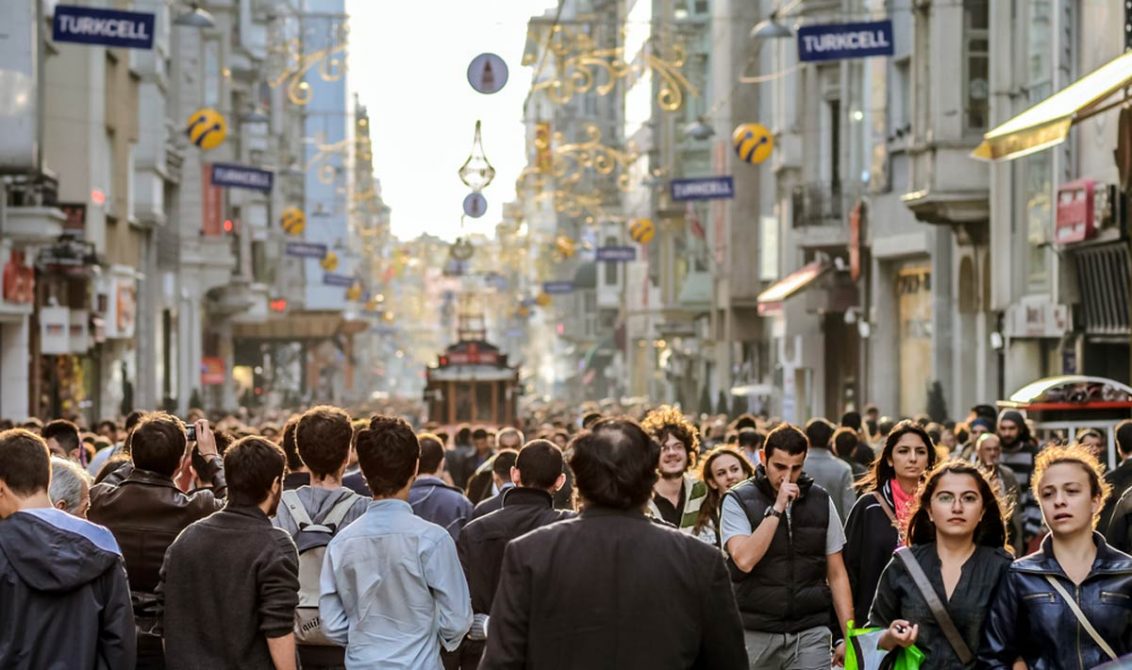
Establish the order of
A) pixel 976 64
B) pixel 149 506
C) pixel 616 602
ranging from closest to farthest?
pixel 616 602
pixel 149 506
pixel 976 64

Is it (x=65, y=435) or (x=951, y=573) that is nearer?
(x=951, y=573)

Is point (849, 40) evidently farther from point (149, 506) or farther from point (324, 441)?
point (149, 506)

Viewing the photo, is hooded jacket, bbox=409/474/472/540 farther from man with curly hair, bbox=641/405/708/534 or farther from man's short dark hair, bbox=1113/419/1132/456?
man's short dark hair, bbox=1113/419/1132/456

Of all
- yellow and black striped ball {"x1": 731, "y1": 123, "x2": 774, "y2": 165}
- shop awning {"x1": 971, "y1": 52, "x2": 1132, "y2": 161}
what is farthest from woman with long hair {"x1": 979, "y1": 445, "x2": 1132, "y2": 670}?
yellow and black striped ball {"x1": 731, "y1": 123, "x2": 774, "y2": 165}

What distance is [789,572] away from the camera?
30.7 feet

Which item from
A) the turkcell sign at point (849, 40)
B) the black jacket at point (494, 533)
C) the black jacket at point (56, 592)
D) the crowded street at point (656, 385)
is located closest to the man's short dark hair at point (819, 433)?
the crowded street at point (656, 385)

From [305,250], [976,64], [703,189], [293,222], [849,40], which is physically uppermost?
[976,64]

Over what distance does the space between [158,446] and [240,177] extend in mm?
27513

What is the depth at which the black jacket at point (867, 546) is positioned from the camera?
9844 millimetres

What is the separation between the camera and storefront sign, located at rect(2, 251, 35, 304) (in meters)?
32.0

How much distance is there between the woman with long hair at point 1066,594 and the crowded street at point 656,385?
1 cm

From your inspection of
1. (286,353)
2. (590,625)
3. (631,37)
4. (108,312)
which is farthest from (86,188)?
(286,353)

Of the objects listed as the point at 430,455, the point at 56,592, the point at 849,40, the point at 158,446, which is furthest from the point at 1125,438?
the point at 849,40

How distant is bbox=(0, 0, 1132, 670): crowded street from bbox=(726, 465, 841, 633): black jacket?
2 centimetres
